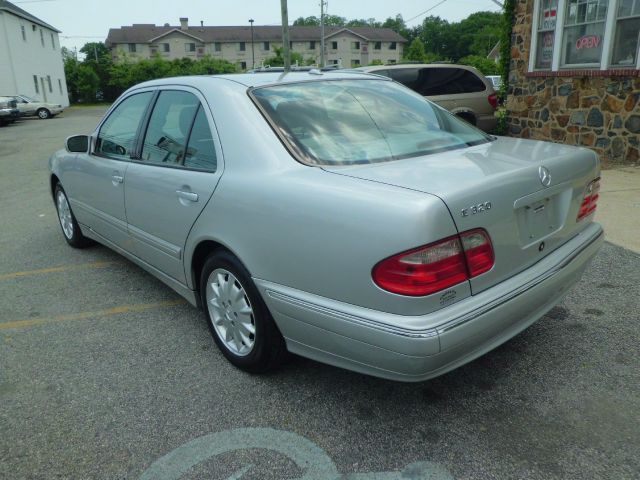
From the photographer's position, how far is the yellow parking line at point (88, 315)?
3751 mm

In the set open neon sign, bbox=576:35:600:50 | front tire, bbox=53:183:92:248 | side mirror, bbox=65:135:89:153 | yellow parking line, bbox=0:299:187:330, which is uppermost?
open neon sign, bbox=576:35:600:50

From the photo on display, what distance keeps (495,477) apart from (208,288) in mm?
1768

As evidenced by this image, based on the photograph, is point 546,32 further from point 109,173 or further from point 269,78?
point 109,173

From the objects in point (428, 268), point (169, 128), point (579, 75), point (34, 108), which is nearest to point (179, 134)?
point (169, 128)

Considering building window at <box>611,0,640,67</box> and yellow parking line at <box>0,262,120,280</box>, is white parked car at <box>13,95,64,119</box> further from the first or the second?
building window at <box>611,0,640,67</box>

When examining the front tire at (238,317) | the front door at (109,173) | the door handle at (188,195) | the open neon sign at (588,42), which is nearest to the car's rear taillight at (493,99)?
the open neon sign at (588,42)

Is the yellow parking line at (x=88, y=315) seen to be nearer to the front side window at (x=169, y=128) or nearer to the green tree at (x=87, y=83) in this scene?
the front side window at (x=169, y=128)

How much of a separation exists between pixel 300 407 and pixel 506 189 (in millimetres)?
1429

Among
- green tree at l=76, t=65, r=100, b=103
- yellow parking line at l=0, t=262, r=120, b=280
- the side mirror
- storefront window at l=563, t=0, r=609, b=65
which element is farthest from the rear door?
green tree at l=76, t=65, r=100, b=103

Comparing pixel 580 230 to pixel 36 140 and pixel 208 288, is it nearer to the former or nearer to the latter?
pixel 208 288

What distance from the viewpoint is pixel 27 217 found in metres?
7.01

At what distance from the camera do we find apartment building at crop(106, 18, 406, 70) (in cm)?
7844

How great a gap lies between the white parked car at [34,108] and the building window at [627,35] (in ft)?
95.9

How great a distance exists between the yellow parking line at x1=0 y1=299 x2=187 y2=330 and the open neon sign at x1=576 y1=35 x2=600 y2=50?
7.92m
